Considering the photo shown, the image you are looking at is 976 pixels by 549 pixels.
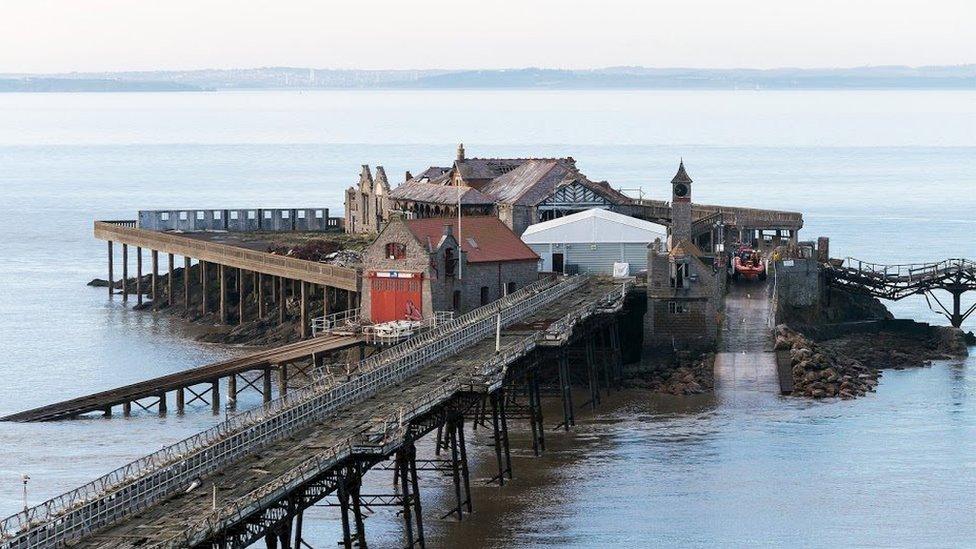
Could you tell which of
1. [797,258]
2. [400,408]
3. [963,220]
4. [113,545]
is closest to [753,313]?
[797,258]

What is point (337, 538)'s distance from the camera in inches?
1994

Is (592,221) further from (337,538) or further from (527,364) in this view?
(337,538)

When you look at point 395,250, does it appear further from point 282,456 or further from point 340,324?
point 282,456

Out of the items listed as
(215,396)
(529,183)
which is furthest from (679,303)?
(529,183)

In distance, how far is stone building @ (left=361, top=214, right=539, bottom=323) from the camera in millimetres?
75938

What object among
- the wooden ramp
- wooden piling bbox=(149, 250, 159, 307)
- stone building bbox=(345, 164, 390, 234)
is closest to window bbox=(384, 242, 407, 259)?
the wooden ramp

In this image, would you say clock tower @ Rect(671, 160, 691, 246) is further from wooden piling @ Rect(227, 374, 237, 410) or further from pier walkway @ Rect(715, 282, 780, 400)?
wooden piling @ Rect(227, 374, 237, 410)

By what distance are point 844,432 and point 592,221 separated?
22.8 meters

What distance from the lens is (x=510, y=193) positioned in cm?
9788

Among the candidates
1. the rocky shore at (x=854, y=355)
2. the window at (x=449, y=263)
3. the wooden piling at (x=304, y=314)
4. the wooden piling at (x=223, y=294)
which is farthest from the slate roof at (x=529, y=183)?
the window at (x=449, y=263)

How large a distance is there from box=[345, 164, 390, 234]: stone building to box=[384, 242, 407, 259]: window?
102 ft

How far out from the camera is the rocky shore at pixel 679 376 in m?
75.1

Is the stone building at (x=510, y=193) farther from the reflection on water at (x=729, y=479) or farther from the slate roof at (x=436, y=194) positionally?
the reflection on water at (x=729, y=479)

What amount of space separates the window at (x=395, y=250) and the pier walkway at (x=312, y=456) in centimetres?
611
